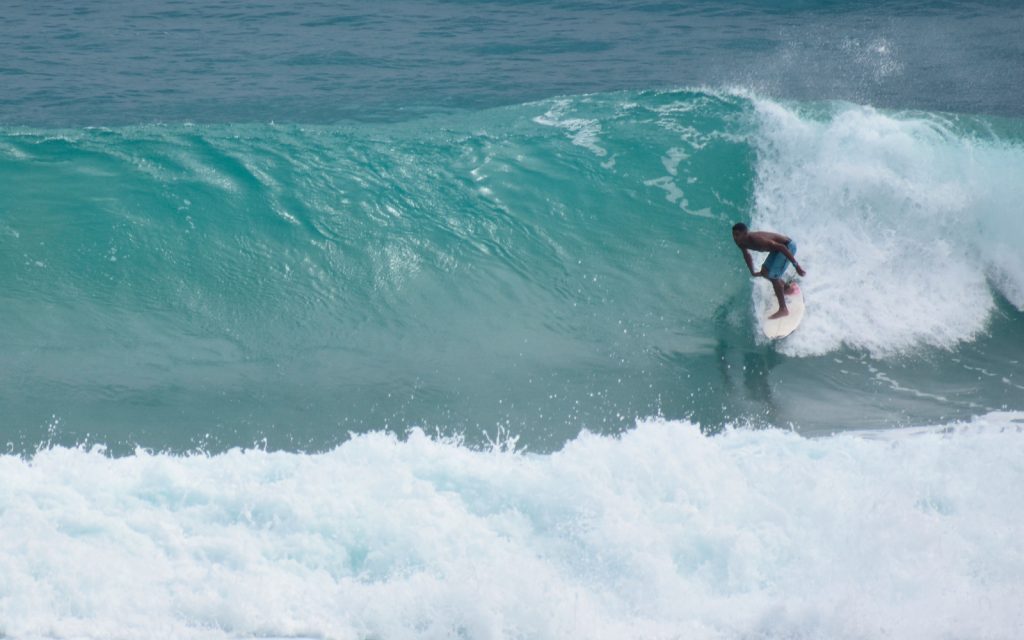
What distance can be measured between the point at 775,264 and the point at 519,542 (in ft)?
13.5

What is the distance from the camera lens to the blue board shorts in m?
8.48

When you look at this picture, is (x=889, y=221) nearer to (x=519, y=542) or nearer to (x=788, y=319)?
(x=788, y=319)

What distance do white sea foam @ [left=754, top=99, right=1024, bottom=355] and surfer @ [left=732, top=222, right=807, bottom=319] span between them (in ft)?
1.30

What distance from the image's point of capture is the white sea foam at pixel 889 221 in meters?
8.91

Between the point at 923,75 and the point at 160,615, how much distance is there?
45.0 ft

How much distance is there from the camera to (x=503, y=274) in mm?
9344

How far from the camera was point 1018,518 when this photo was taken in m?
5.80

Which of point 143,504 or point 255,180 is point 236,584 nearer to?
point 143,504

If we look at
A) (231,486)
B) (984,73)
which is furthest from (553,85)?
(231,486)

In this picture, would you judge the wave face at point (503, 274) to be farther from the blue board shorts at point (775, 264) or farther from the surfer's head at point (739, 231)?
the surfer's head at point (739, 231)

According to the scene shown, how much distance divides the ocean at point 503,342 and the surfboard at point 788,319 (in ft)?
0.46

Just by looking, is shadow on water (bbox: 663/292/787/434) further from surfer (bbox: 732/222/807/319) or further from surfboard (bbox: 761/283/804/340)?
surfer (bbox: 732/222/807/319)

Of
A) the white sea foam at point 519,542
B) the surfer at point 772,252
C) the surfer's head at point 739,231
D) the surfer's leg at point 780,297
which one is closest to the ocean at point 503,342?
the white sea foam at point 519,542

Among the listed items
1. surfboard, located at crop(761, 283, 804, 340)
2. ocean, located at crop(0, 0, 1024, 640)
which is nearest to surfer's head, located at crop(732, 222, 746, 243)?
surfboard, located at crop(761, 283, 804, 340)
